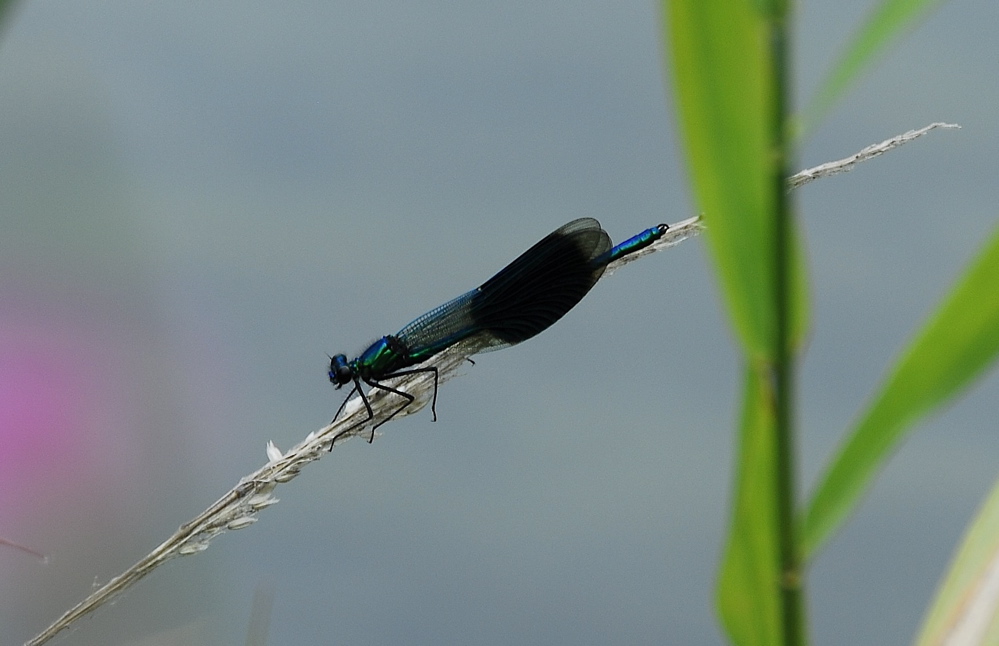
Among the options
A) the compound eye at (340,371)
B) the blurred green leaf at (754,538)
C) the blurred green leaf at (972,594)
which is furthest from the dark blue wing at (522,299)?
the blurred green leaf at (754,538)

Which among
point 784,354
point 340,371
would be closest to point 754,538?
point 784,354

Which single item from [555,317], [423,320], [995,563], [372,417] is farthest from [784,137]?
[423,320]

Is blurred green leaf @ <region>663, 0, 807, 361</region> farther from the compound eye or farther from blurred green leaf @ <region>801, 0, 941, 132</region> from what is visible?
the compound eye

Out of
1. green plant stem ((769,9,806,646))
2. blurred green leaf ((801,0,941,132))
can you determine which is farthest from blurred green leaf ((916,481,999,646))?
blurred green leaf ((801,0,941,132))

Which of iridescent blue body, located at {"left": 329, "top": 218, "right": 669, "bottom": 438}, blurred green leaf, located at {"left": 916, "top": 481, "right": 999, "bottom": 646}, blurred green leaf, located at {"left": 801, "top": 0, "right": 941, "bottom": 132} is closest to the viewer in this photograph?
blurred green leaf, located at {"left": 801, "top": 0, "right": 941, "bottom": 132}

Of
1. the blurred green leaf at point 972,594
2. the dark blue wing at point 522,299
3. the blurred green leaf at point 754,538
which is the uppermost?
the blurred green leaf at point 754,538

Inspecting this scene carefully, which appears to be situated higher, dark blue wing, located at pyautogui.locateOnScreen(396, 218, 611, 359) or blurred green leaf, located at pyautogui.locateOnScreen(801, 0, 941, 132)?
blurred green leaf, located at pyautogui.locateOnScreen(801, 0, 941, 132)

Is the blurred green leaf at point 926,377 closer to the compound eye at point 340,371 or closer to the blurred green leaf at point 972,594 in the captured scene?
the blurred green leaf at point 972,594
